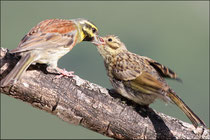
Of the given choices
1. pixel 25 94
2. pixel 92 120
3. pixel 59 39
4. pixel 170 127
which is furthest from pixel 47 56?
pixel 170 127

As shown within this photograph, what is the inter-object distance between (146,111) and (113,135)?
25.0 inches

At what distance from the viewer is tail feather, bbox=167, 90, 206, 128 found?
14.5ft

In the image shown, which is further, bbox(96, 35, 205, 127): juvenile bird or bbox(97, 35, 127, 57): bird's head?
bbox(97, 35, 127, 57): bird's head

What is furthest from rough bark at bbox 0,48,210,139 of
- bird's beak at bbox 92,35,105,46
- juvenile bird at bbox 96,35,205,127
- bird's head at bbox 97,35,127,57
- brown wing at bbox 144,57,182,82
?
bird's beak at bbox 92,35,105,46

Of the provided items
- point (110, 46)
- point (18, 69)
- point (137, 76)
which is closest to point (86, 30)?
point (110, 46)

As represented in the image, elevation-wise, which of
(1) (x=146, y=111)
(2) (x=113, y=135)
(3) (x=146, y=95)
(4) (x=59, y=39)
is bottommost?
(2) (x=113, y=135)

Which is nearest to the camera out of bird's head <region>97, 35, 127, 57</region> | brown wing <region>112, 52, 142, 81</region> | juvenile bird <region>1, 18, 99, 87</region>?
juvenile bird <region>1, 18, 99, 87</region>

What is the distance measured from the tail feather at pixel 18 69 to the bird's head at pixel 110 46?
1.34 metres

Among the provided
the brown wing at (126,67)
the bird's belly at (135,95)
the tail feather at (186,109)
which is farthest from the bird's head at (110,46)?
the tail feather at (186,109)

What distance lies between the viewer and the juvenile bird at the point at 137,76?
14.6 feet

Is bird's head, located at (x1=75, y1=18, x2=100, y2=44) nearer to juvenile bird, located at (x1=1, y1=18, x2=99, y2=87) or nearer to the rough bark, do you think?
juvenile bird, located at (x1=1, y1=18, x2=99, y2=87)

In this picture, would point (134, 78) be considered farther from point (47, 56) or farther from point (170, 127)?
point (47, 56)

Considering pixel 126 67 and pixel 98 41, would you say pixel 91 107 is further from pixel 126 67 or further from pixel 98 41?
pixel 98 41

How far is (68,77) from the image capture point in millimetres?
4602
